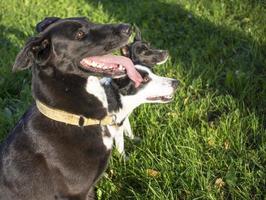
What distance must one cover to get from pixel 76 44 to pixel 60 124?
53cm

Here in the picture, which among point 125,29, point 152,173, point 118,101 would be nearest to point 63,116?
point 125,29

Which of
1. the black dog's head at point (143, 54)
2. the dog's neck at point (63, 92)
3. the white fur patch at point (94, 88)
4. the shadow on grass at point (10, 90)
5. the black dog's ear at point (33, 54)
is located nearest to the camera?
the black dog's ear at point (33, 54)

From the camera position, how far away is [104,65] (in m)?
3.35

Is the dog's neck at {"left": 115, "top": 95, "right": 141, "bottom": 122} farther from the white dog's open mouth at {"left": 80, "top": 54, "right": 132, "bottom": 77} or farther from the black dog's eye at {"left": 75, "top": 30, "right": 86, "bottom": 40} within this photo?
the black dog's eye at {"left": 75, "top": 30, "right": 86, "bottom": 40}

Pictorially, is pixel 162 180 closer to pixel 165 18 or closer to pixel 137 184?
pixel 137 184

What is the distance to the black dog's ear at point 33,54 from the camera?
10.1 feet

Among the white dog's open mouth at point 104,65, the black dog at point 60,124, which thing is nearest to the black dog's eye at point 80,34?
the black dog at point 60,124

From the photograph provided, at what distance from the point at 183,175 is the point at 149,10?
422 cm

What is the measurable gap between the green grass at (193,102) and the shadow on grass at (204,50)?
0.04 ft

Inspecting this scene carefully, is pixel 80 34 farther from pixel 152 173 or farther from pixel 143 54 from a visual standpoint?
pixel 143 54

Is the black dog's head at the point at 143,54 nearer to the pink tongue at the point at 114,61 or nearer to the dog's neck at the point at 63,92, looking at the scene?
the pink tongue at the point at 114,61

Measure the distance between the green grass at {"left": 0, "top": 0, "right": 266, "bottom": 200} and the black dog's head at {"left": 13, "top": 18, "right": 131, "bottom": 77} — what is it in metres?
1.03

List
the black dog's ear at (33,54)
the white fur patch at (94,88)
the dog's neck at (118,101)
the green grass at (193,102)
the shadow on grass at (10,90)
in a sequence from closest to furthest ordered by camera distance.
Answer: the black dog's ear at (33,54) < the white fur patch at (94,88) < the green grass at (193,102) < the dog's neck at (118,101) < the shadow on grass at (10,90)

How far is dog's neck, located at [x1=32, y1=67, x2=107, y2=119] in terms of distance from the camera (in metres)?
3.22
